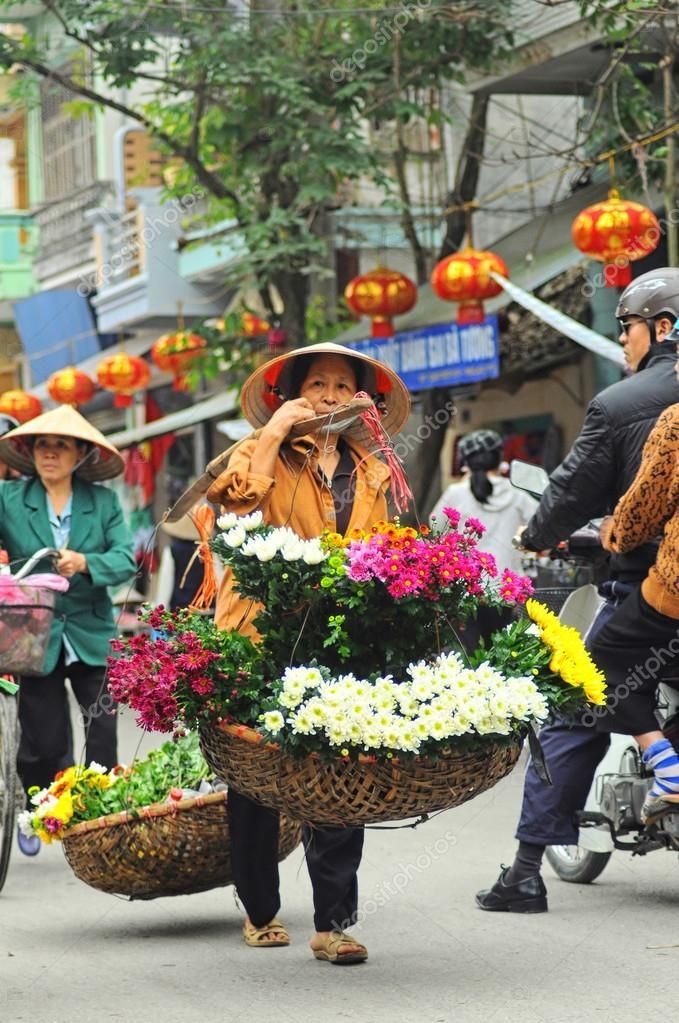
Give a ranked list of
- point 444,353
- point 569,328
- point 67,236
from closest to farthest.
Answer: point 569,328
point 444,353
point 67,236

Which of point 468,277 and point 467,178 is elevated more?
point 467,178

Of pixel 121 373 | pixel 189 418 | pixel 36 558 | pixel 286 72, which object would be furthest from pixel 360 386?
pixel 121 373

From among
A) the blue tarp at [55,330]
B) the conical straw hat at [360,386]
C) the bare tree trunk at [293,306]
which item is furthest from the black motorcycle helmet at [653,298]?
the blue tarp at [55,330]

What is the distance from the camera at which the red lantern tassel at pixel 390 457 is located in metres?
5.67

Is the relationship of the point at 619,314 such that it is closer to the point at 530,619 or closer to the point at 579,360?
the point at 530,619

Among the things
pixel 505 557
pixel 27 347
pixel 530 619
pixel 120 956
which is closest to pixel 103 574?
pixel 120 956

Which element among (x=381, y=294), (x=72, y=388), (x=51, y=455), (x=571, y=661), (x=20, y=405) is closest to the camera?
(x=571, y=661)

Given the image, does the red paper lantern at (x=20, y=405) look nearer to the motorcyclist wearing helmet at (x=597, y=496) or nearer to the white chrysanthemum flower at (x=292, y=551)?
the motorcyclist wearing helmet at (x=597, y=496)

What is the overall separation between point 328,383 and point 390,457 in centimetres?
37

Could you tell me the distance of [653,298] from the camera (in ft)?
20.9

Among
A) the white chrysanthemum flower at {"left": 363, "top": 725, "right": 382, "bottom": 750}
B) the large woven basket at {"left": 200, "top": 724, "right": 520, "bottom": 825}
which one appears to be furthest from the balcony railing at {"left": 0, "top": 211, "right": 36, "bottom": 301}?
the white chrysanthemum flower at {"left": 363, "top": 725, "right": 382, "bottom": 750}

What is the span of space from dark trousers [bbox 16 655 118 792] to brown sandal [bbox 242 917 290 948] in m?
1.98

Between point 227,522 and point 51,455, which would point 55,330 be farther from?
point 227,522

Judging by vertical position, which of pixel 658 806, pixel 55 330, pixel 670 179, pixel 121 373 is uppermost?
pixel 55 330
